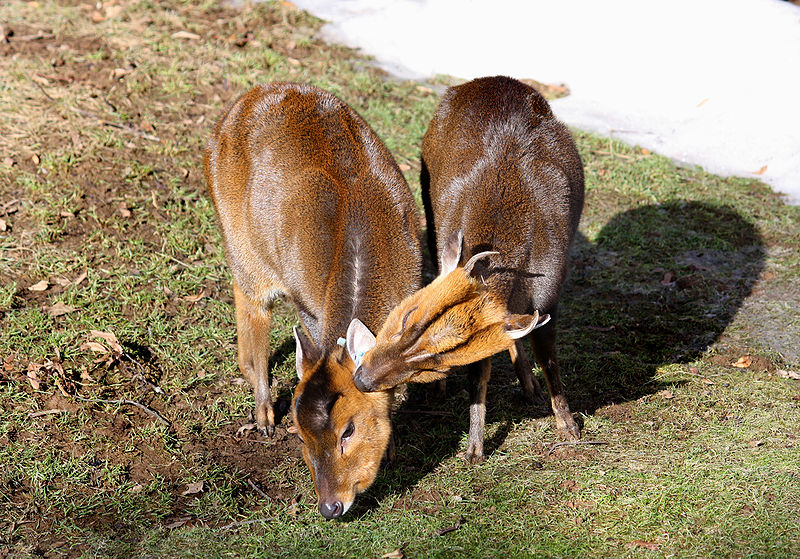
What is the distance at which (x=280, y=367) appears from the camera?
6.66 m

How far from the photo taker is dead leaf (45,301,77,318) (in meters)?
6.59

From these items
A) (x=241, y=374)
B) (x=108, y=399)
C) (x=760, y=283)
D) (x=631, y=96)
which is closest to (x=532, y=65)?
(x=631, y=96)

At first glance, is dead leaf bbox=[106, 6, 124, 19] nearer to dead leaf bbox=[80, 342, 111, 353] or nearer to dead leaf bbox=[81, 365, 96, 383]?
dead leaf bbox=[80, 342, 111, 353]

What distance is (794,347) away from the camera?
6555 mm

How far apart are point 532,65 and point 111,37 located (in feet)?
18.1

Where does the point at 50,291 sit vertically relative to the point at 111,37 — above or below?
below

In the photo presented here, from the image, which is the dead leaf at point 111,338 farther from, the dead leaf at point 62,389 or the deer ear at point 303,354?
the deer ear at point 303,354

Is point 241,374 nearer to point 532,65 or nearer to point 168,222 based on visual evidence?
point 168,222

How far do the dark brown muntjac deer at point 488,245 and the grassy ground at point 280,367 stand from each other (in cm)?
60

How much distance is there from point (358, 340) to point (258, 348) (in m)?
1.76

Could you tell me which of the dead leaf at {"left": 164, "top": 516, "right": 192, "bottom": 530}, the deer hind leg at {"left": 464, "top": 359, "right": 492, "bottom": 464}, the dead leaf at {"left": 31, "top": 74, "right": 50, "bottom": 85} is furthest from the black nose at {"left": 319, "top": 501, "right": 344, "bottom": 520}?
the dead leaf at {"left": 31, "top": 74, "right": 50, "bottom": 85}

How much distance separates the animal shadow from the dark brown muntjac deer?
1.23 feet

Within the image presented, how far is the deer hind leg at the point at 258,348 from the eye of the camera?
19.7ft

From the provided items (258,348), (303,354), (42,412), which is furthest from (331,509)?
(42,412)
